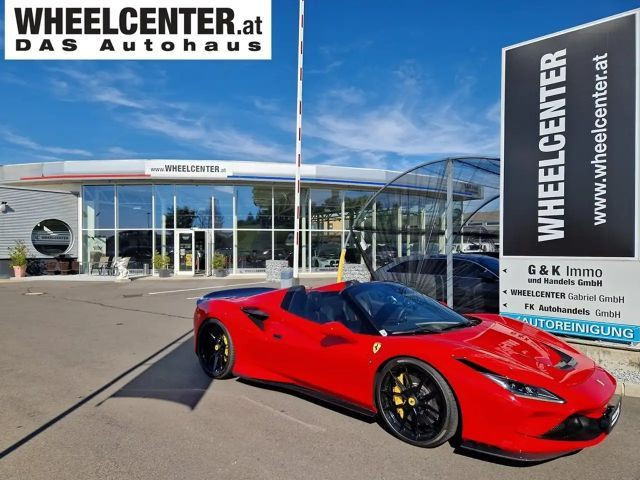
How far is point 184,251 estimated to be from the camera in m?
22.8

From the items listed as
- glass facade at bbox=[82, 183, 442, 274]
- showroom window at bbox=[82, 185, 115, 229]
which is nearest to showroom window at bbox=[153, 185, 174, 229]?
glass facade at bbox=[82, 183, 442, 274]

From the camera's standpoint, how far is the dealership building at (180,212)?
72.9ft

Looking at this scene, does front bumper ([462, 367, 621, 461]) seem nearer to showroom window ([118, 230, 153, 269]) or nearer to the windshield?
the windshield

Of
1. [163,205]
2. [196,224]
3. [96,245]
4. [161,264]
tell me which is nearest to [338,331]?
[161,264]

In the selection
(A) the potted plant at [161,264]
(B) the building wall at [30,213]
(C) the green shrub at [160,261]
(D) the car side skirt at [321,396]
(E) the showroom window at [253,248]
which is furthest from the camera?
(E) the showroom window at [253,248]

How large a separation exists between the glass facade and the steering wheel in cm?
1907

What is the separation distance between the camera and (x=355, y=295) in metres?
4.30

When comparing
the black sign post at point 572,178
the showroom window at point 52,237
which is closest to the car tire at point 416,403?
the black sign post at point 572,178

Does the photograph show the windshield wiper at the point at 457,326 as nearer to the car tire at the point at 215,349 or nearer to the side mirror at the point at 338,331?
the side mirror at the point at 338,331

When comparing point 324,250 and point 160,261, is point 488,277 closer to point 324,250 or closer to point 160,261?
point 324,250

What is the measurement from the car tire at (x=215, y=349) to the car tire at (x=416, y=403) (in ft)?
6.61

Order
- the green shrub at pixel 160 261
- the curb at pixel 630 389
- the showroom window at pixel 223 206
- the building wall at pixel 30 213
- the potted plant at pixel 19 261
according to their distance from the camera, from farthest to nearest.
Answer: the showroom window at pixel 223 206 < the building wall at pixel 30 213 < the potted plant at pixel 19 261 < the green shrub at pixel 160 261 < the curb at pixel 630 389

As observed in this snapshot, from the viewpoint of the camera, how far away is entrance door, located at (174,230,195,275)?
2267 cm

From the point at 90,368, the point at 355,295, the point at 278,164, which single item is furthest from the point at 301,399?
the point at 278,164
